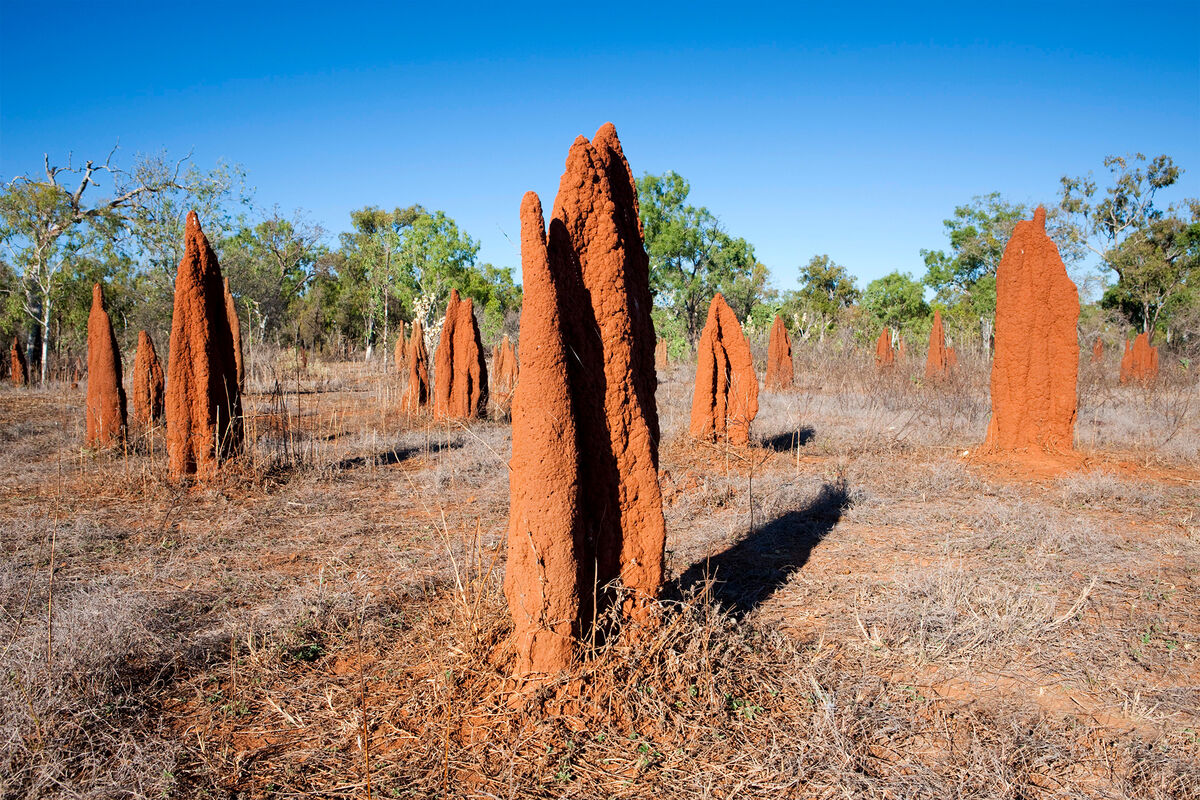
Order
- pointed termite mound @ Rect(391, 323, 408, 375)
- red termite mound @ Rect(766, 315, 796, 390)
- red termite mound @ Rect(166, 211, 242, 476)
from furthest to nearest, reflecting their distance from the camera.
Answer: red termite mound @ Rect(766, 315, 796, 390) → pointed termite mound @ Rect(391, 323, 408, 375) → red termite mound @ Rect(166, 211, 242, 476)

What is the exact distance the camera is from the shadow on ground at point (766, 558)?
4.51 meters

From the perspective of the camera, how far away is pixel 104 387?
8.97 metres

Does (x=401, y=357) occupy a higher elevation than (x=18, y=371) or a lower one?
higher

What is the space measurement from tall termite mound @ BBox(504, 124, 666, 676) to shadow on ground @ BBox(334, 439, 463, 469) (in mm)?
5452

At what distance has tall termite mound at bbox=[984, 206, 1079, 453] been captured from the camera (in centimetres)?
824

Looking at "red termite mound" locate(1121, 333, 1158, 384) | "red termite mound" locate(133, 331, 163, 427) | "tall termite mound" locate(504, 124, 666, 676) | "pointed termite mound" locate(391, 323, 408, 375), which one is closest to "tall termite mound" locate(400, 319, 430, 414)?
"pointed termite mound" locate(391, 323, 408, 375)

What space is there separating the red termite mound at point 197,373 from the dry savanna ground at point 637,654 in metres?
0.38

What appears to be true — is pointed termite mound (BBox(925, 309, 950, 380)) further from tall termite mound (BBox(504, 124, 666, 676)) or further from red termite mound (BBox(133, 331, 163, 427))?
red termite mound (BBox(133, 331, 163, 427))

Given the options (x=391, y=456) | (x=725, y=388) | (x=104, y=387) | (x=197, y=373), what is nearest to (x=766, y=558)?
(x=725, y=388)

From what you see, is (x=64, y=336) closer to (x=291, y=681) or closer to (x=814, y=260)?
(x=291, y=681)

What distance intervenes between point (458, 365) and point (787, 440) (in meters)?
6.49

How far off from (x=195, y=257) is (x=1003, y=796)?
332 inches

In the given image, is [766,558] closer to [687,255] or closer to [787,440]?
[787,440]

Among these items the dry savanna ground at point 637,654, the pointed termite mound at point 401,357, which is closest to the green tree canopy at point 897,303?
the pointed termite mound at point 401,357
